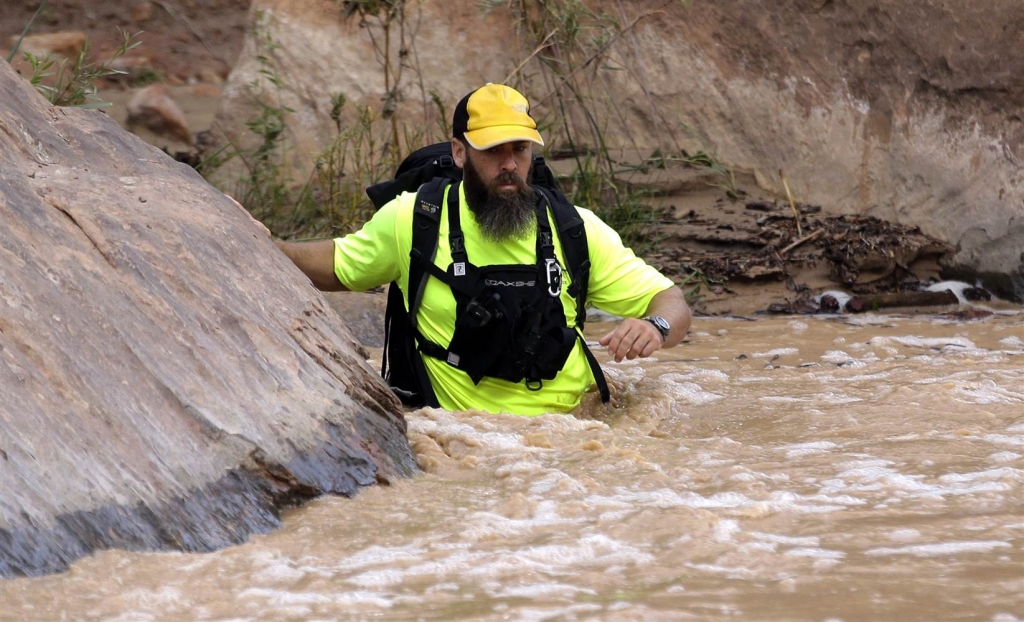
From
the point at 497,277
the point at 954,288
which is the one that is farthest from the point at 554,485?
the point at 954,288

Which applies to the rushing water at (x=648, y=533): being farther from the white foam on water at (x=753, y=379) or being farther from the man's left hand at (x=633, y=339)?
the white foam on water at (x=753, y=379)

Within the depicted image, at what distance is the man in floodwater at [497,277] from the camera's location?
399 centimetres

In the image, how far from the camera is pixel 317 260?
4238 millimetres

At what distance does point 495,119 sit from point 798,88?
402cm

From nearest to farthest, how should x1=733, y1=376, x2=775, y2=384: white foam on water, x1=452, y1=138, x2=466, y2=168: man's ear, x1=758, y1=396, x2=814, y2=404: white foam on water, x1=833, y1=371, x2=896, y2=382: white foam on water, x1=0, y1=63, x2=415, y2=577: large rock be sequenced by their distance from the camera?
x1=0, y1=63, x2=415, y2=577: large rock
x1=452, y1=138, x2=466, y2=168: man's ear
x1=758, y1=396, x2=814, y2=404: white foam on water
x1=833, y1=371, x2=896, y2=382: white foam on water
x1=733, y1=376, x2=775, y2=384: white foam on water

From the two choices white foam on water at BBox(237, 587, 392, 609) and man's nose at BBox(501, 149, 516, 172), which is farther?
man's nose at BBox(501, 149, 516, 172)

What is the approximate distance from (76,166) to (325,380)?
3.40 feet

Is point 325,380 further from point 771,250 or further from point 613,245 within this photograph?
point 771,250

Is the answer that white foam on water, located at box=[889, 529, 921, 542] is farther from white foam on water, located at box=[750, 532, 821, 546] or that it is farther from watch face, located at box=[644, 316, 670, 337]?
watch face, located at box=[644, 316, 670, 337]

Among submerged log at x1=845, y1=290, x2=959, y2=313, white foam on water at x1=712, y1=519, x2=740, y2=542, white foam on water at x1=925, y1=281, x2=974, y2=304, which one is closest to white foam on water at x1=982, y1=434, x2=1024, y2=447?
white foam on water at x1=712, y1=519, x2=740, y2=542

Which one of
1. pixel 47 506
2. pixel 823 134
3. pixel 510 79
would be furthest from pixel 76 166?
pixel 823 134

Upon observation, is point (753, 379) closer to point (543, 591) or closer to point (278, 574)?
point (543, 591)

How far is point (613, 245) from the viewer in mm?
4262

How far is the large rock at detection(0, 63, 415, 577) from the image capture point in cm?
241
